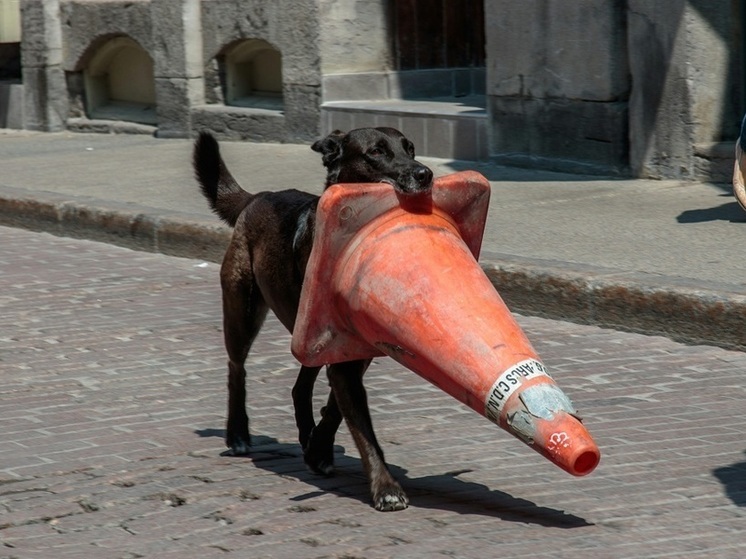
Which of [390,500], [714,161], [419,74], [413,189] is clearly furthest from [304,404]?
[419,74]

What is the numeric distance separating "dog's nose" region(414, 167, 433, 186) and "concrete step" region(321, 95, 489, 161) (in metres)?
7.35

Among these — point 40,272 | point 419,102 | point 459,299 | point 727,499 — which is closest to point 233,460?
point 459,299

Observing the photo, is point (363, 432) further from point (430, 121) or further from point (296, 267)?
point (430, 121)

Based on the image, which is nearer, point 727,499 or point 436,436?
point 727,499

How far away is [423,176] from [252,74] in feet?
34.4

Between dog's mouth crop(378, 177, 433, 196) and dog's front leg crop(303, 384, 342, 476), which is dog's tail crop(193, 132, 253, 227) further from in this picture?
dog's mouth crop(378, 177, 433, 196)

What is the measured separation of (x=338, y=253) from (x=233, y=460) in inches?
40.4

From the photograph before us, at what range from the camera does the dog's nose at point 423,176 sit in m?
4.61

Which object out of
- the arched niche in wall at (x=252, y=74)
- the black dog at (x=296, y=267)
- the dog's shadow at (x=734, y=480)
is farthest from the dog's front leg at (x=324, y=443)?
the arched niche in wall at (x=252, y=74)

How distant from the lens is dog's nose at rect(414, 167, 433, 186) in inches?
182

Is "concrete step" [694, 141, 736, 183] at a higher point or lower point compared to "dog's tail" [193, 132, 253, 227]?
lower

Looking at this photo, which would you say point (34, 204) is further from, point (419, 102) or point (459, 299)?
point (459, 299)

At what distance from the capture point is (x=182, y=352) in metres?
7.04

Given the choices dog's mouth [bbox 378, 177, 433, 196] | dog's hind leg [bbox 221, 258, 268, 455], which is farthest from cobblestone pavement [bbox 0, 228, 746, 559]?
dog's mouth [bbox 378, 177, 433, 196]
